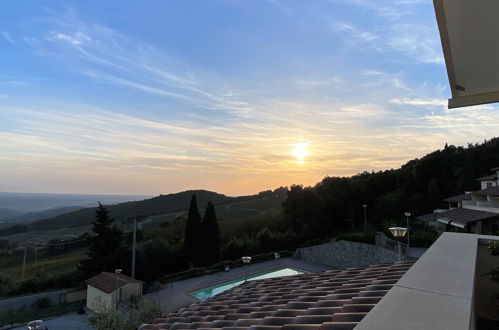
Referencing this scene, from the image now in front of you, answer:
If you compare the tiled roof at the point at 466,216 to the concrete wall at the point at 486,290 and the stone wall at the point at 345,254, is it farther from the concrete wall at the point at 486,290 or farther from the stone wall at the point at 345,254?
the concrete wall at the point at 486,290

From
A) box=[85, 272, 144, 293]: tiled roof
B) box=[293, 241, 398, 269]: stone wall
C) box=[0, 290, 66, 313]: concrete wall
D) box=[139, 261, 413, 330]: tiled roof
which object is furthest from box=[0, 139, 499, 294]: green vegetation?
box=[139, 261, 413, 330]: tiled roof

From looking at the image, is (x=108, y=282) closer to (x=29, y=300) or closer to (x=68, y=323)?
(x=68, y=323)

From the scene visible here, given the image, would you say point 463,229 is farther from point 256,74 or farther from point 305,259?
point 256,74

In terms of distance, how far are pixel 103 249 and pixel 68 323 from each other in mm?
7086

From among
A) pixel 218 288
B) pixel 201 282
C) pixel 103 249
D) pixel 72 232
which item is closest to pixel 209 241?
pixel 201 282

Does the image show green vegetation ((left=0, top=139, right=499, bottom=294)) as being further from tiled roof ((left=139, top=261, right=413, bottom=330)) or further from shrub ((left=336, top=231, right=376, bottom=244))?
tiled roof ((left=139, top=261, right=413, bottom=330))

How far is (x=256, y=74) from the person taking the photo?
1238 cm

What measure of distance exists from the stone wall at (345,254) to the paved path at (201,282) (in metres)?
0.64

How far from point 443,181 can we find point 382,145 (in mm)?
19270

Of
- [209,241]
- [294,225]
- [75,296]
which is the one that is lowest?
[75,296]

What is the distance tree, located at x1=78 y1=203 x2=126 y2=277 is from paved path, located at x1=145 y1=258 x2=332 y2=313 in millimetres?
4519

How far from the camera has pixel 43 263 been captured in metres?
31.2

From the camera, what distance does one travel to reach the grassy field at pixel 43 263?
90.2 feet

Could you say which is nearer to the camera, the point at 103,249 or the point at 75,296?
the point at 75,296
